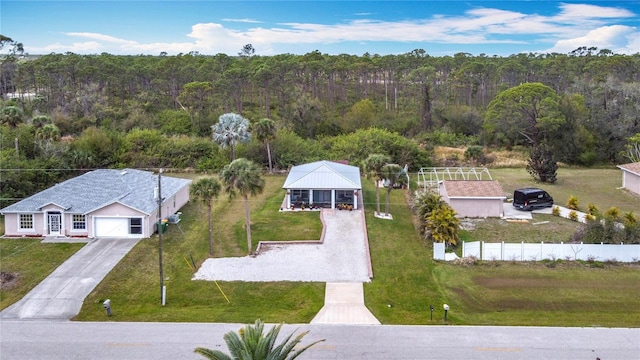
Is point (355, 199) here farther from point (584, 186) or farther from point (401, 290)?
point (584, 186)

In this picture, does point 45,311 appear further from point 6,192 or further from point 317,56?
point 317,56

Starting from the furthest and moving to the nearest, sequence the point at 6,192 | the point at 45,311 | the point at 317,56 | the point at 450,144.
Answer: the point at 317,56, the point at 450,144, the point at 6,192, the point at 45,311

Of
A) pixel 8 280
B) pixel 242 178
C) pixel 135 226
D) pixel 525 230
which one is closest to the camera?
pixel 8 280

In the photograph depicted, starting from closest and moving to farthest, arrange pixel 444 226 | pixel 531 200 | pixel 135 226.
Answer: pixel 444 226, pixel 135 226, pixel 531 200

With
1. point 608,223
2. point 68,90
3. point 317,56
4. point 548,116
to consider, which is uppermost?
point 317,56

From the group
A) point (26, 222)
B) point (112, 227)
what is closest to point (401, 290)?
point (112, 227)

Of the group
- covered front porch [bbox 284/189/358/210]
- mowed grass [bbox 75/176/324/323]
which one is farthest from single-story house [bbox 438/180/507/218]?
mowed grass [bbox 75/176/324/323]

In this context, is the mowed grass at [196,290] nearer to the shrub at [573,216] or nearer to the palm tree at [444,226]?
the palm tree at [444,226]

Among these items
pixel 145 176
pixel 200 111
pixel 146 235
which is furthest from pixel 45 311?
pixel 200 111
